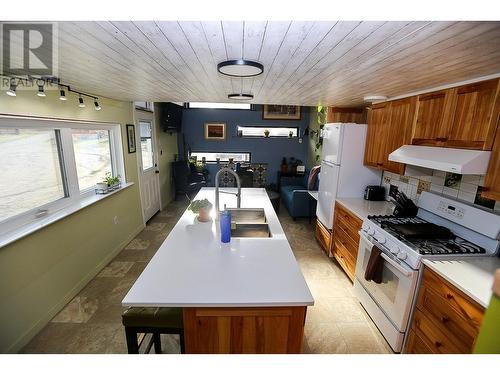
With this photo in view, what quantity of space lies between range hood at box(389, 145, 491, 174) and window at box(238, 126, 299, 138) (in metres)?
4.12

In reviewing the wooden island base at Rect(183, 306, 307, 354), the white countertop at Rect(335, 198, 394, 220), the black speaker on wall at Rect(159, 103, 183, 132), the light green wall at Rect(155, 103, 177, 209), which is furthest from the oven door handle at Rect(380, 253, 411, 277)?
the black speaker on wall at Rect(159, 103, 183, 132)

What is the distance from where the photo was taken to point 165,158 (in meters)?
4.98

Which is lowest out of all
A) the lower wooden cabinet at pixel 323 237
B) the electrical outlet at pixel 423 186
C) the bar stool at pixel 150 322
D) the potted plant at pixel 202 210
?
the lower wooden cabinet at pixel 323 237

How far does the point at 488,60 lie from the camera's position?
111 centimetres

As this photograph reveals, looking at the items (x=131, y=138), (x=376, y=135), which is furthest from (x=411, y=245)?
(x=131, y=138)

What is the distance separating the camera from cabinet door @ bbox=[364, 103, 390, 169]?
7.69ft

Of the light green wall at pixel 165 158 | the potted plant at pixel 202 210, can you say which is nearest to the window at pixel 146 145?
the light green wall at pixel 165 158

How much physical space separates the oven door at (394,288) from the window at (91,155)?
10.4 feet

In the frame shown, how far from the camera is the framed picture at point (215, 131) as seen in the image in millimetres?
5691

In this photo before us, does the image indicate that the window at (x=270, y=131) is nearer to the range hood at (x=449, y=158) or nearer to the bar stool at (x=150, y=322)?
the range hood at (x=449, y=158)
